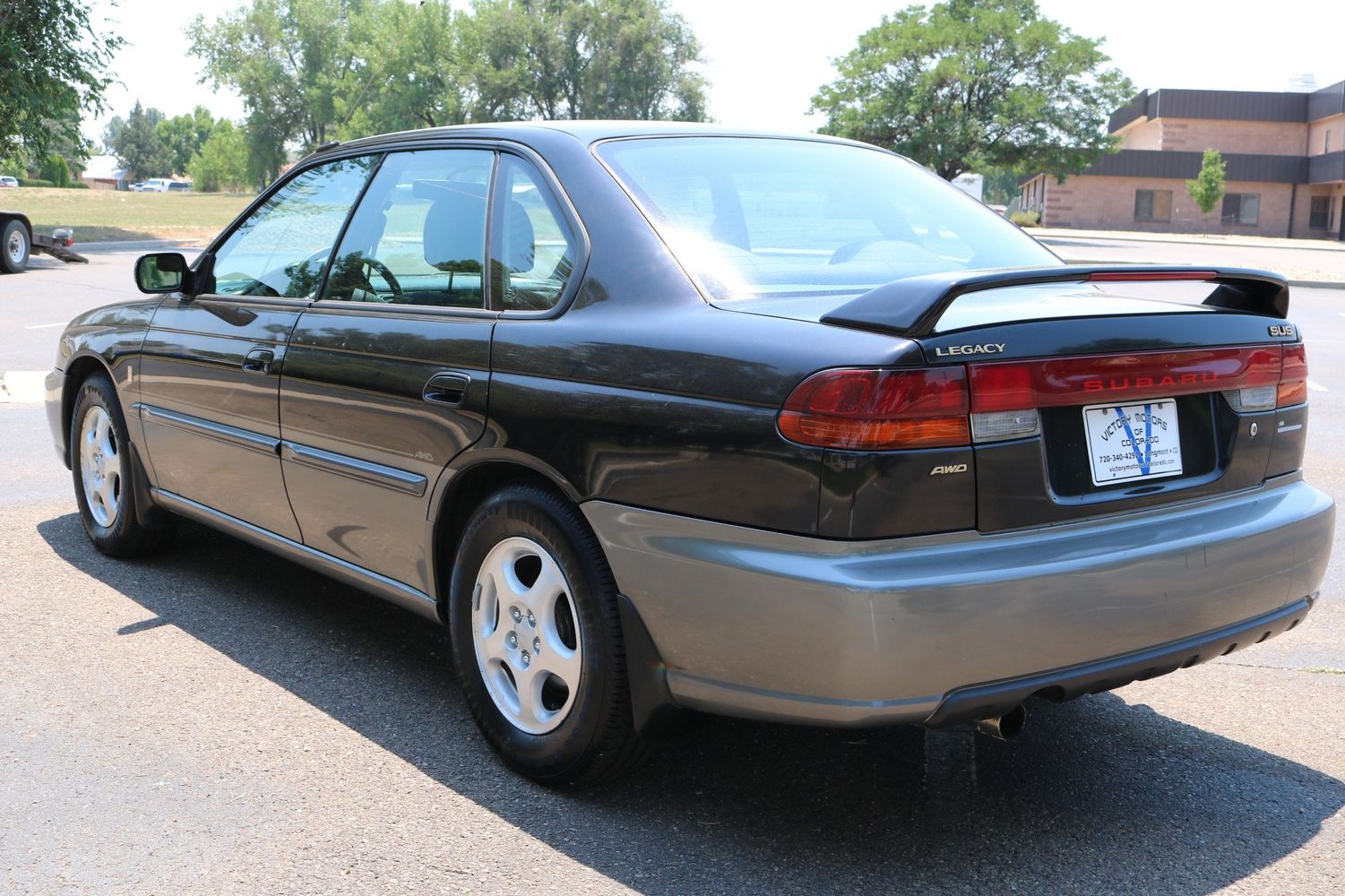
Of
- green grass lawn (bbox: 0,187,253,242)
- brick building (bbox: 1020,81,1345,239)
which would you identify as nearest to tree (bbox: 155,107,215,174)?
green grass lawn (bbox: 0,187,253,242)

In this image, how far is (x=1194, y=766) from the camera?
3.50 metres

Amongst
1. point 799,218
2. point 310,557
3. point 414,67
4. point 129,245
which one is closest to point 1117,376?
point 799,218

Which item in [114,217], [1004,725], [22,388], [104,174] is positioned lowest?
[22,388]

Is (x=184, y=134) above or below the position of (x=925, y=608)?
above

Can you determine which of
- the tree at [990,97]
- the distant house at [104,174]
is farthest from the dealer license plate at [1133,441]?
the distant house at [104,174]

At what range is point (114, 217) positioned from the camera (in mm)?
45750

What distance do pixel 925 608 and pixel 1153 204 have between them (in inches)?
2847

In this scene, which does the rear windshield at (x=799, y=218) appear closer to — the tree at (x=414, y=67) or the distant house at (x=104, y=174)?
the tree at (x=414, y=67)

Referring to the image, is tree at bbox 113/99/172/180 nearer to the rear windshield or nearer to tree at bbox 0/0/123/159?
tree at bbox 0/0/123/159

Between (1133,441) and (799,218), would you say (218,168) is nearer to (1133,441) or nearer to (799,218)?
(799,218)

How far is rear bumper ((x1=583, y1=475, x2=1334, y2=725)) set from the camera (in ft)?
8.44

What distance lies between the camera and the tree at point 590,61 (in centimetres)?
7700

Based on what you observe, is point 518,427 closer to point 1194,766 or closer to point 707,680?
point 707,680

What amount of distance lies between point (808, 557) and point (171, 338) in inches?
120
